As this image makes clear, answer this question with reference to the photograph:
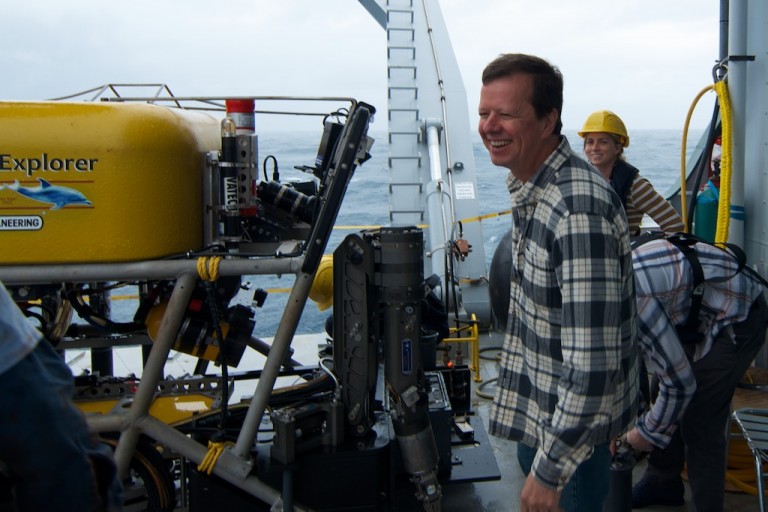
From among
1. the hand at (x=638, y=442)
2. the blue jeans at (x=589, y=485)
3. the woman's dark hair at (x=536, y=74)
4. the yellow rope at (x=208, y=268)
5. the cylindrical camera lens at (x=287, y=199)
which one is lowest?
the hand at (x=638, y=442)

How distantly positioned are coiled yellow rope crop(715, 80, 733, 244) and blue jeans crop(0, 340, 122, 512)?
4551mm

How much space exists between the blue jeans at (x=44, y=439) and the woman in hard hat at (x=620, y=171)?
4.00 metres

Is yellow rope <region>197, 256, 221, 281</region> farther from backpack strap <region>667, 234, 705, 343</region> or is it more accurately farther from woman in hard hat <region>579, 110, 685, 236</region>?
woman in hard hat <region>579, 110, 685, 236</region>

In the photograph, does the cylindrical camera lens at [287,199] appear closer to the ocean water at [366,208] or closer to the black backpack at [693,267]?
the ocean water at [366,208]

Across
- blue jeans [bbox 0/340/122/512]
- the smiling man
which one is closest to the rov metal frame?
the smiling man

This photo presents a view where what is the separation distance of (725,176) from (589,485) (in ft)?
11.0

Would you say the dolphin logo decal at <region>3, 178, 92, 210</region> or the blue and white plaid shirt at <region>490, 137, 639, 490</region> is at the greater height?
the dolphin logo decal at <region>3, 178, 92, 210</region>

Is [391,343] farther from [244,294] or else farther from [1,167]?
[1,167]

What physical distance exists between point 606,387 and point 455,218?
6.51 metres

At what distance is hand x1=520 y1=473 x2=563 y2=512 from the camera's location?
2062 mm

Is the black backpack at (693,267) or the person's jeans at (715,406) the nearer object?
the black backpack at (693,267)

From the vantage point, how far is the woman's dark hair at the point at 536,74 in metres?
2.22

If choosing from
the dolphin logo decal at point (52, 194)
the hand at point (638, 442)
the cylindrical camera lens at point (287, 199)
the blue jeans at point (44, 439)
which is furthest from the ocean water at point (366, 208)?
the blue jeans at point (44, 439)

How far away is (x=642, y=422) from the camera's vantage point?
127 inches
